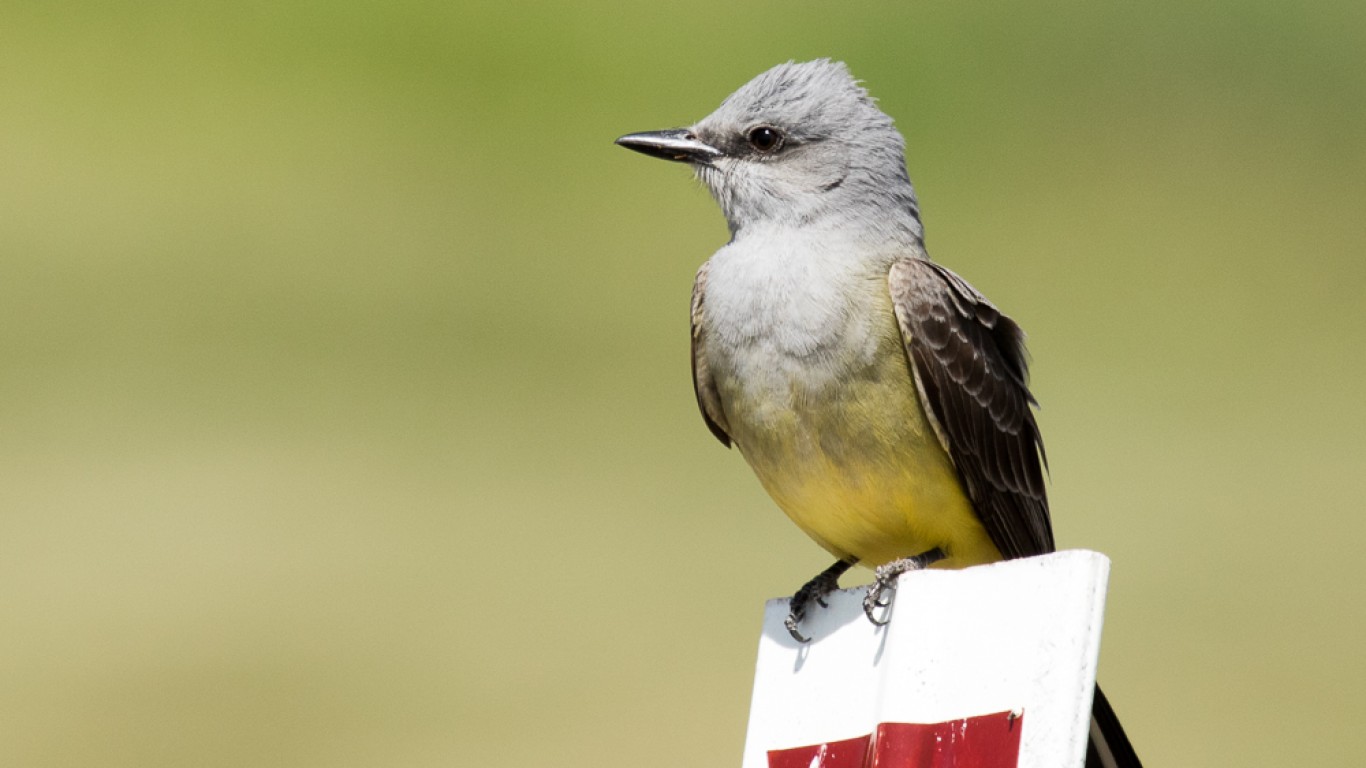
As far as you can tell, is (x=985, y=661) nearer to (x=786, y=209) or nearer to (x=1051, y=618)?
(x=1051, y=618)

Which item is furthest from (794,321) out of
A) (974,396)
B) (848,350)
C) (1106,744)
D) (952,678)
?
(952,678)

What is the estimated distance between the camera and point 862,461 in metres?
4.12

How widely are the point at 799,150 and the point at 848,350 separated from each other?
81 centimetres

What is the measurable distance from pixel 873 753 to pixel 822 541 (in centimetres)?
210

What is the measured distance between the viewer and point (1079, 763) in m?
2.09

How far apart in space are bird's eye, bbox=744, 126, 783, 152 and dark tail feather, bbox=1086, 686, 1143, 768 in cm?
199

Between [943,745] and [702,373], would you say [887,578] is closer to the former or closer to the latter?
[702,373]

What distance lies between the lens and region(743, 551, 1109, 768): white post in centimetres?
214

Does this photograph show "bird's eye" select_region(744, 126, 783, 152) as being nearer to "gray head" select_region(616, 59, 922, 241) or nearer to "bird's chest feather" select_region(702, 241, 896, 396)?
"gray head" select_region(616, 59, 922, 241)

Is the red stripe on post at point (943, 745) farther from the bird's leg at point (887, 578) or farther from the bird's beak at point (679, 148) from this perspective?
the bird's beak at point (679, 148)

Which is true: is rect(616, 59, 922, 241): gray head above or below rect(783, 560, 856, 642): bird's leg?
above

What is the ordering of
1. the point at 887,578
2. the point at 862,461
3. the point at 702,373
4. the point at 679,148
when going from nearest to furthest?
the point at 887,578
the point at 862,461
the point at 702,373
the point at 679,148

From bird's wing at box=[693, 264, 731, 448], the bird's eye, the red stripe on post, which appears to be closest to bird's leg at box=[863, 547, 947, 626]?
the red stripe on post

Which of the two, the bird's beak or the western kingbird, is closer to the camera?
the western kingbird
